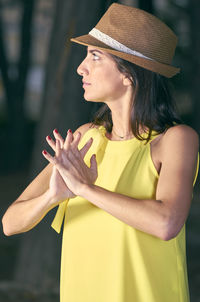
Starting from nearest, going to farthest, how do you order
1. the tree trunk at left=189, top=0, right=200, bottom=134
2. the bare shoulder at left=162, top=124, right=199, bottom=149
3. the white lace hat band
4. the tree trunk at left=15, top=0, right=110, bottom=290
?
1. the bare shoulder at left=162, top=124, right=199, bottom=149
2. the white lace hat band
3. the tree trunk at left=15, top=0, right=110, bottom=290
4. the tree trunk at left=189, top=0, right=200, bottom=134

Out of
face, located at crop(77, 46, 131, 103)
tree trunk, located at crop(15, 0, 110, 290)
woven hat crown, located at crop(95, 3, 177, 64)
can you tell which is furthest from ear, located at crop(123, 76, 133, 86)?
tree trunk, located at crop(15, 0, 110, 290)

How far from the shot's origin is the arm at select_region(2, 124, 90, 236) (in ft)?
7.07

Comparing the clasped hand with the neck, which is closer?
the clasped hand

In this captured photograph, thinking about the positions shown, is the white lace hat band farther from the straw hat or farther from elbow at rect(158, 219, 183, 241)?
elbow at rect(158, 219, 183, 241)

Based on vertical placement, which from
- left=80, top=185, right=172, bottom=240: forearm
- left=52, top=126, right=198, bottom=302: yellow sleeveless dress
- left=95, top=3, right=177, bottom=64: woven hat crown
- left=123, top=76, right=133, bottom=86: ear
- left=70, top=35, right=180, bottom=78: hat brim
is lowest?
left=52, top=126, right=198, bottom=302: yellow sleeveless dress

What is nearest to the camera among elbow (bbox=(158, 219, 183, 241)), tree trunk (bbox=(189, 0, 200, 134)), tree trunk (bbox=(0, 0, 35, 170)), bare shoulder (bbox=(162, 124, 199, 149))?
elbow (bbox=(158, 219, 183, 241))

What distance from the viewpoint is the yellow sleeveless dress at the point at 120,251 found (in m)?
2.18

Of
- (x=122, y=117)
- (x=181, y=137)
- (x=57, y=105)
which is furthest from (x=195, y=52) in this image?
(x=181, y=137)

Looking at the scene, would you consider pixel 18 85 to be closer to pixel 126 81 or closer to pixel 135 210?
pixel 126 81

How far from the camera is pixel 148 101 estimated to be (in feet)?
7.59

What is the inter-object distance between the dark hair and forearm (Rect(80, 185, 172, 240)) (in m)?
0.32

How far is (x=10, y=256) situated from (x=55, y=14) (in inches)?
117

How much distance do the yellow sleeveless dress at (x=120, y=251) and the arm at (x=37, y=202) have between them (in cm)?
13

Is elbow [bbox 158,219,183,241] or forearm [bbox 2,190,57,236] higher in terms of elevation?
elbow [bbox 158,219,183,241]
